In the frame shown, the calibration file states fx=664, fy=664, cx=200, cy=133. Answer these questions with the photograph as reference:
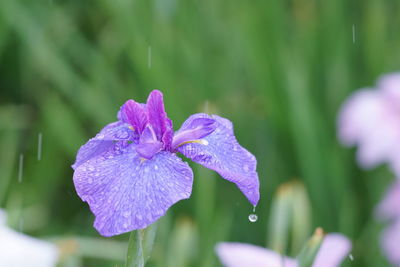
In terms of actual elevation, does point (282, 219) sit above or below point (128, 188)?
below

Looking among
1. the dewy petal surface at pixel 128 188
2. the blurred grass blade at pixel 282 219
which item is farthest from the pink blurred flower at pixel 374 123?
the dewy petal surface at pixel 128 188

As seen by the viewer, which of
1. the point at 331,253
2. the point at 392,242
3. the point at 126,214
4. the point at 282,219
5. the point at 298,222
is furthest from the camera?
the point at 392,242

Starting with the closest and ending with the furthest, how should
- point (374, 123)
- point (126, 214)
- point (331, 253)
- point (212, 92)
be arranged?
point (126, 214) → point (331, 253) → point (374, 123) → point (212, 92)

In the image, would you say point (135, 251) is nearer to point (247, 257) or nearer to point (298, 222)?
point (247, 257)

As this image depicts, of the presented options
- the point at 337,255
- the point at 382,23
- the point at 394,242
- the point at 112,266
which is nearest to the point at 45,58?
the point at 112,266

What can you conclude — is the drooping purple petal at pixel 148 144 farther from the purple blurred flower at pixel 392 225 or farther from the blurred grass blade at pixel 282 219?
the purple blurred flower at pixel 392 225

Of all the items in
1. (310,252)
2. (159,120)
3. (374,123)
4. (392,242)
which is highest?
(159,120)

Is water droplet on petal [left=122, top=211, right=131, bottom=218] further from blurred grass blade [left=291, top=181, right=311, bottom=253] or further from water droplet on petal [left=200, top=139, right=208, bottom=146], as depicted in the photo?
blurred grass blade [left=291, top=181, right=311, bottom=253]

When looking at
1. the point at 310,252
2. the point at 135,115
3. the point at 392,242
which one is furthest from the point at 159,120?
the point at 392,242
